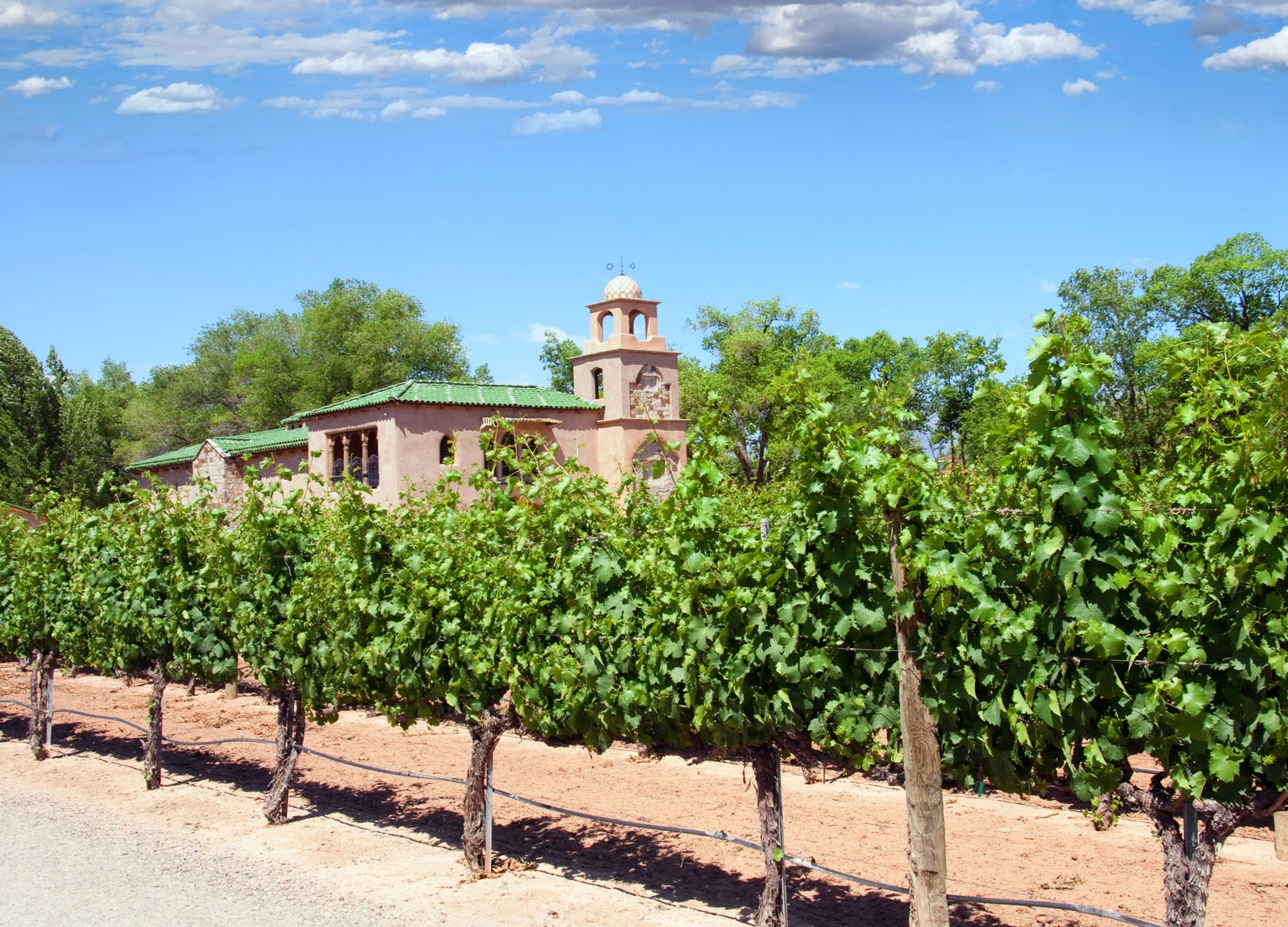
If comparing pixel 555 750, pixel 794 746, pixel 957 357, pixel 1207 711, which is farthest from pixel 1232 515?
pixel 957 357

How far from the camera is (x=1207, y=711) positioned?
18.3 ft

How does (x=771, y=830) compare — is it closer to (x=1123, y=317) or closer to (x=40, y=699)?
(x=40, y=699)

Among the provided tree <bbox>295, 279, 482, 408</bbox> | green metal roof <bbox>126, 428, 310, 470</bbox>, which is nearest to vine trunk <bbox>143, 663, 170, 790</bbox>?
green metal roof <bbox>126, 428, 310, 470</bbox>

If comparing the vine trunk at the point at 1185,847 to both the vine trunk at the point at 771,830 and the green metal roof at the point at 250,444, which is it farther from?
the green metal roof at the point at 250,444

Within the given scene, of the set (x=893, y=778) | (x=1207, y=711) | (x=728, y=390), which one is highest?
(x=728, y=390)

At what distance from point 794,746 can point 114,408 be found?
64763mm

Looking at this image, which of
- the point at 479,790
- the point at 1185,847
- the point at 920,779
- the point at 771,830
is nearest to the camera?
the point at 1185,847

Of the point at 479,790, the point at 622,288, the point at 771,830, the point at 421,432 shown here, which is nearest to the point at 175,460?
the point at 421,432

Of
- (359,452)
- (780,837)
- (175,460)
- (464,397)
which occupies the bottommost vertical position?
(780,837)

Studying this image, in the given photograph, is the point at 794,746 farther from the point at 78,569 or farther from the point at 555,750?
the point at 78,569

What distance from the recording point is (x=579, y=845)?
Result: 420 inches

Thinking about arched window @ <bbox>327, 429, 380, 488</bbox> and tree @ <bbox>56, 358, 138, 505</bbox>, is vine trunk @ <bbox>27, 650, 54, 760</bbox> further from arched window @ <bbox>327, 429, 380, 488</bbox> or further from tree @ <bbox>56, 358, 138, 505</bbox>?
tree @ <bbox>56, 358, 138, 505</bbox>

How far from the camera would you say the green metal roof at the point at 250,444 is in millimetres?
36031

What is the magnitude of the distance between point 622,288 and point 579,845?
1005 inches
